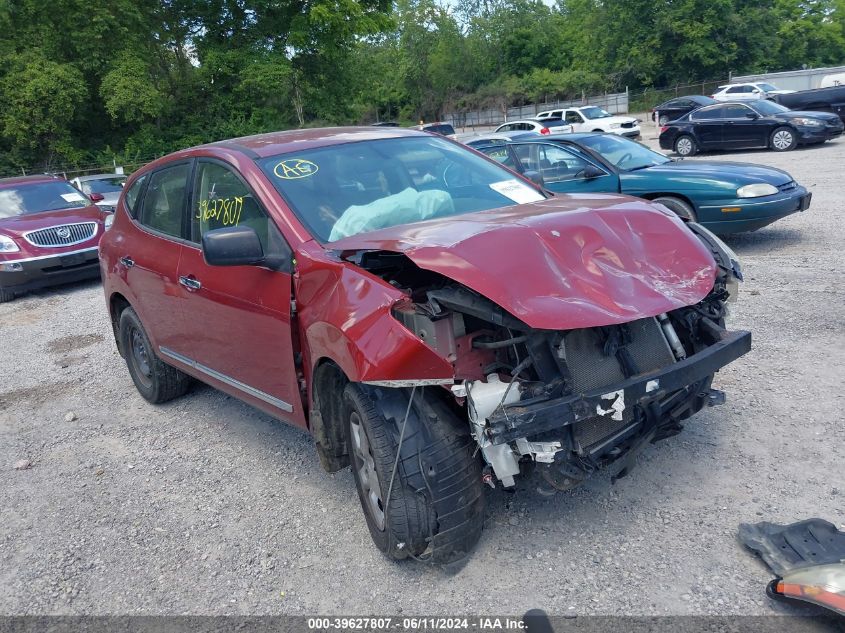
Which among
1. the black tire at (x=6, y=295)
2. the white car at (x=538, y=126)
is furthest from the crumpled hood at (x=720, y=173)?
the white car at (x=538, y=126)

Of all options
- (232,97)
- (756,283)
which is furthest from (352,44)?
(756,283)

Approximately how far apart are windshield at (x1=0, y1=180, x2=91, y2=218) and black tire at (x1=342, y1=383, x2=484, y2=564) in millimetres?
10113

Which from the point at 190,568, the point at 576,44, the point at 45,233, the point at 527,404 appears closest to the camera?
the point at 527,404

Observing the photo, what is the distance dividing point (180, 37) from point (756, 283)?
118 ft

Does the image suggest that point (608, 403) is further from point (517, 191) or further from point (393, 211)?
point (517, 191)

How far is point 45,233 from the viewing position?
1041 centimetres

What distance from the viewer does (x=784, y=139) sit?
18.5 metres

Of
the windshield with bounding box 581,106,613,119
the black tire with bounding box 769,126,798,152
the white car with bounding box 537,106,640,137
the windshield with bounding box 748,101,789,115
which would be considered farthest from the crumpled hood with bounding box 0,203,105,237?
the windshield with bounding box 581,106,613,119

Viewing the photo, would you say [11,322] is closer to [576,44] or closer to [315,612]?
[315,612]

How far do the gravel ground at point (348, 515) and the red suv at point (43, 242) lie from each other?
5.30 metres

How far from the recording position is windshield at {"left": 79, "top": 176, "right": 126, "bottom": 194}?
1606 centimetres

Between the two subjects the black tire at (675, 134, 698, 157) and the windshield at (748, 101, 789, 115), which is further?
the black tire at (675, 134, 698, 157)

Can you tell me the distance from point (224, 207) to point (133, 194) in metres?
1.71

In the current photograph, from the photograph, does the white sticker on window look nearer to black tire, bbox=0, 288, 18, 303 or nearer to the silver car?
black tire, bbox=0, 288, 18, 303
